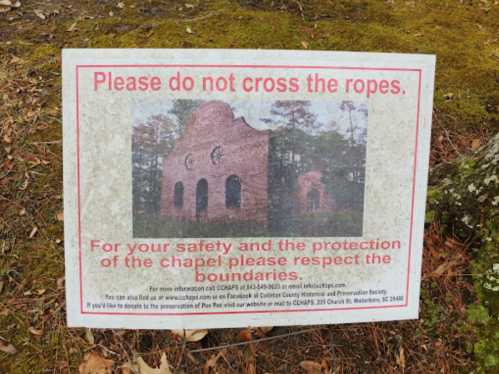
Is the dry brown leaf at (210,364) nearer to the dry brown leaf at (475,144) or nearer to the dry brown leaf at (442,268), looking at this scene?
the dry brown leaf at (442,268)

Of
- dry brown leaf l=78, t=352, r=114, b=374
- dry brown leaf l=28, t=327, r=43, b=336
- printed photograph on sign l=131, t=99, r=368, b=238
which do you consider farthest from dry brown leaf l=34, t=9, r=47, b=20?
dry brown leaf l=78, t=352, r=114, b=374

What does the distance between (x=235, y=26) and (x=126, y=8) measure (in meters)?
0.80

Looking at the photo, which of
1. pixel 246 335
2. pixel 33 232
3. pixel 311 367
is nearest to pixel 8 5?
pixel 33 232

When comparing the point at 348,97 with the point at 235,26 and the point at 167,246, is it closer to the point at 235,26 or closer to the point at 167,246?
the point at 167,246

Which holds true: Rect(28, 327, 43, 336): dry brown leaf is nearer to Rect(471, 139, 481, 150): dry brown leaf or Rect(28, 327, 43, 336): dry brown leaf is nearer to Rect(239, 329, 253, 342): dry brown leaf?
Rect(239, 329, 253, 342): dry brown leaf

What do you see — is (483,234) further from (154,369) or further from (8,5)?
(8,5)

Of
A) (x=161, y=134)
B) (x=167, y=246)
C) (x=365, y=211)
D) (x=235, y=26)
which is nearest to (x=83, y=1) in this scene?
(x=235, y=26)

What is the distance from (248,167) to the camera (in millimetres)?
1632

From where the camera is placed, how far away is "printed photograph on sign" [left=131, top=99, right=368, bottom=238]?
1.61 meters

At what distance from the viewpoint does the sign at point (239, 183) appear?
160 centimetres

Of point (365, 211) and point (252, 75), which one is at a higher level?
point (252, 75)

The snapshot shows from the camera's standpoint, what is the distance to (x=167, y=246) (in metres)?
1.65

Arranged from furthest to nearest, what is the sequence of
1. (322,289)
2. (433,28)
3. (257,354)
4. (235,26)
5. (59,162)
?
(433,28)
(235,26)
(59,162)
(257,354)
(322,289)

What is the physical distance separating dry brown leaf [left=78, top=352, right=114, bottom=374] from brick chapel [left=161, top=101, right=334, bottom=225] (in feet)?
2.93
